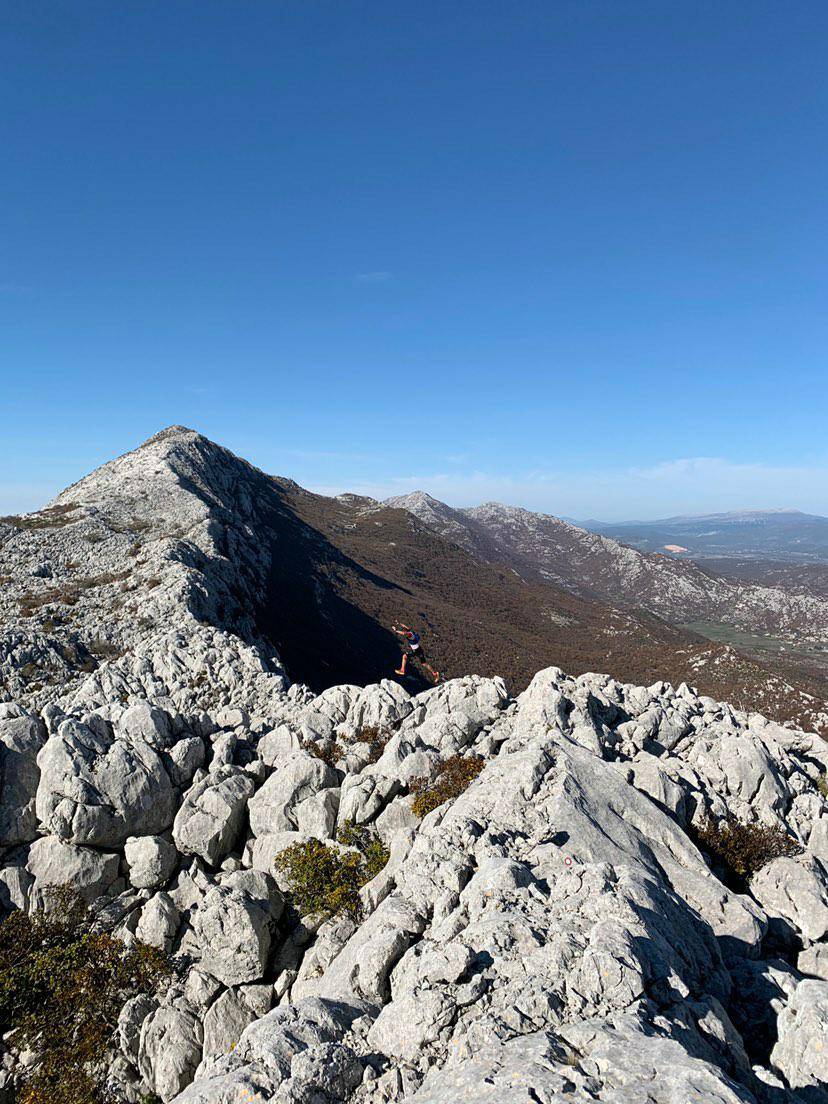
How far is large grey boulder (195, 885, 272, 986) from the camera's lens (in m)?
18.8

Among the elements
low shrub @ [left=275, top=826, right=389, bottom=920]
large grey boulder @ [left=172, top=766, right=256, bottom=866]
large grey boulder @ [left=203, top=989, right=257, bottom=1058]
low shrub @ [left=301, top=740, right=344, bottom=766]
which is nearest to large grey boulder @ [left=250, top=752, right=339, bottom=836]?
large grey boulder @ [left=172, top=766, right=256, bottom=866]

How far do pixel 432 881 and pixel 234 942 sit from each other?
847 cm

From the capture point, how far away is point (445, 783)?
25172mm

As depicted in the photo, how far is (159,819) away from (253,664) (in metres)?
16.8

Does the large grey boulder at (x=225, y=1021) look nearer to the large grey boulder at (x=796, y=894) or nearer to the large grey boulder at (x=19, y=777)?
the large grey boulder at (x=19, y=777)

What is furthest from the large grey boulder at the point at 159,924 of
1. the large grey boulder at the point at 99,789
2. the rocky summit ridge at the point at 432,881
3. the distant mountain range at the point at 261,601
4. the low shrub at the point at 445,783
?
the distant mountain range at the point at 261,601

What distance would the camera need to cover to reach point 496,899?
1495 cm

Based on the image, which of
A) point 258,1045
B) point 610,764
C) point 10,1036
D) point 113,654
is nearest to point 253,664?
point 113,654

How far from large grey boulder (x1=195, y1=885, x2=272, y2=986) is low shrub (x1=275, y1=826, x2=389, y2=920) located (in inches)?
78.5

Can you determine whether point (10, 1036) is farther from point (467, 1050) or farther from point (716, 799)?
point (716, 799)

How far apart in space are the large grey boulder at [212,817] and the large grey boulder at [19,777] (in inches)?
265

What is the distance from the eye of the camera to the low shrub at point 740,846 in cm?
Result: 2261

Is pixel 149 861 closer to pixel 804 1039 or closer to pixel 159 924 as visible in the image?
pixel 159 924

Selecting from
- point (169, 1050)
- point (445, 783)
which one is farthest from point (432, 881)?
point (169, 1050)
